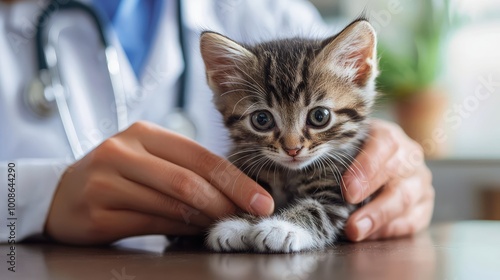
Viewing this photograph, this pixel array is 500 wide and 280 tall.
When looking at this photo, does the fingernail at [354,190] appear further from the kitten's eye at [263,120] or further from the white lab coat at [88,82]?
the white lab coat at [88,82]

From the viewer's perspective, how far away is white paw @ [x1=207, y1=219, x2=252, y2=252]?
0.98 m

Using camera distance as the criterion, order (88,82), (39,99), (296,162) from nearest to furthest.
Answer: (296,162) → (39,99) → (88,82)

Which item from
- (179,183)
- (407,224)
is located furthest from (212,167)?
(407,224)

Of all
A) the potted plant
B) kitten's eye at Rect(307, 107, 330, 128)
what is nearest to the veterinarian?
kitten's eye at Rect(307, 107, 330, 128)

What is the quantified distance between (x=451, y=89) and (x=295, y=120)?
4.90 feet

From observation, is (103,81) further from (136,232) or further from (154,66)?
(136,232)

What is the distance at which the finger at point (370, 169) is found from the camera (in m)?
1.10

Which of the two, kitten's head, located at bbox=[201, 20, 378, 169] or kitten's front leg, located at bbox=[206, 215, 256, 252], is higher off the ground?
kitten's head, located at bbox=[201, 20, 378, 169]

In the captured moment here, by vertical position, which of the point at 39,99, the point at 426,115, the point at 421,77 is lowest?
the point at 426,115

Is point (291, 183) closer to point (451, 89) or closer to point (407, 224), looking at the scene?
point (407, 224)

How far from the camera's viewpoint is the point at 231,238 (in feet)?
3.22

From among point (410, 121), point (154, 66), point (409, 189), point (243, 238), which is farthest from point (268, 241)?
point (410, 121)

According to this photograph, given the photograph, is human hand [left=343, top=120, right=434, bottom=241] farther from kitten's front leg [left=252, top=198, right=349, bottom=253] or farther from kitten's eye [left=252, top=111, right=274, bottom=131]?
kitten's eye [left=252, top=111, right=274, bottom=131]

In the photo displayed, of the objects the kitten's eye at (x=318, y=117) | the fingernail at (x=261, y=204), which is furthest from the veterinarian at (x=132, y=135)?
the kitten's eye at (x=318, y=117)
